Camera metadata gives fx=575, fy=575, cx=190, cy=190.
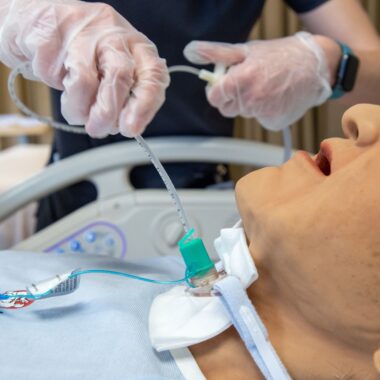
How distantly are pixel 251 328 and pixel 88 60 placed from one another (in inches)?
17.1

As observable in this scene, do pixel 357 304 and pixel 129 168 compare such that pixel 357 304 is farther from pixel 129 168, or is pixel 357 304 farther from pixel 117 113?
pixel 129 168

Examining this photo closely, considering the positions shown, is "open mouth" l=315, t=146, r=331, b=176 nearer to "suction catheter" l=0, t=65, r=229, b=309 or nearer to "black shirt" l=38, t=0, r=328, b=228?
"suction catheter" l=0, t=65, r=229, b=309

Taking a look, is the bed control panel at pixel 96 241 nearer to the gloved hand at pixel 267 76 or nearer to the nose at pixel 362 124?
the gloved hand at pixel 267 76

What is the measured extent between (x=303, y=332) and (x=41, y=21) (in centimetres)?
58

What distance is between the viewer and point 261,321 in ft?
2.60

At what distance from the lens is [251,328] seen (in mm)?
774

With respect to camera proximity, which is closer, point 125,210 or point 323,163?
point 323,163

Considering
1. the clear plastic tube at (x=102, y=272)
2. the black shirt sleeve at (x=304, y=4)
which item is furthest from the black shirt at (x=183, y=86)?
the clear plastic tube at (x=102, y=272)

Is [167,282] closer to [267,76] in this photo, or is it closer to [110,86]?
[110,86]

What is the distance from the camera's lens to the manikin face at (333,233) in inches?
28.6

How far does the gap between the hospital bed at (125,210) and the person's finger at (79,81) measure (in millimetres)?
505

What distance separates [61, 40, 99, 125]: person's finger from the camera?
785mm

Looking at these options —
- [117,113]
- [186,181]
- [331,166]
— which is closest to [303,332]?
[331,166]

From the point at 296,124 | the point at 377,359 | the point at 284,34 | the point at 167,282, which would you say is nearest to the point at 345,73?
the point at 167,282
